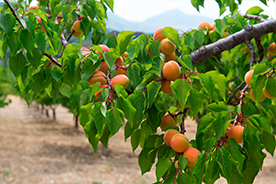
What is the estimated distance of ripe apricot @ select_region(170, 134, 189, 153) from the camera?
0.82 metres

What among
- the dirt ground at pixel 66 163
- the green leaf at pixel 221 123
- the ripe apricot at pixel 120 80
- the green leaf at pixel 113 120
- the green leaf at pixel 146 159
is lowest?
the dirt ground at pixel 66 163

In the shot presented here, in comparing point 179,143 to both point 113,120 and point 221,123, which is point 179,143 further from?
point 113,120

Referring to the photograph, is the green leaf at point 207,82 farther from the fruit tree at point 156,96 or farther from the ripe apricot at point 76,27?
the ripe apricot at point 76,27

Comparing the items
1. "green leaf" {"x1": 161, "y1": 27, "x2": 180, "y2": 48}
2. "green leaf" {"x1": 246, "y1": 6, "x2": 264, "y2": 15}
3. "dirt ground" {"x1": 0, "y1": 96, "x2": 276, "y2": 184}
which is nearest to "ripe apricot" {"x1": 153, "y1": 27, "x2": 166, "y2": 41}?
"green leaf" {"x1": 161, "y1": 27, "x2": 180, "y2": 48}

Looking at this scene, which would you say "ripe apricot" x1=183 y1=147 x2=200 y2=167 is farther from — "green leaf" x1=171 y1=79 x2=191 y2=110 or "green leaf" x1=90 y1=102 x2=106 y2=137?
"green leaf" x1=90 y1=102 x2=106 y2=137

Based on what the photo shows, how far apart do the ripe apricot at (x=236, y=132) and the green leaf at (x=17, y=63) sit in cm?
84

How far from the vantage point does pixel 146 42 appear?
2.75ft

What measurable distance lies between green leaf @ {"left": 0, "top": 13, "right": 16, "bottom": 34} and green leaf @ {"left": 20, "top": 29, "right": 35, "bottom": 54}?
5 centimetres

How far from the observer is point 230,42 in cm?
106

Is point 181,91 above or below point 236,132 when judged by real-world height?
above

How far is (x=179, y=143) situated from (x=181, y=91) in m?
0.23

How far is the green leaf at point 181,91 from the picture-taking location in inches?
26.6

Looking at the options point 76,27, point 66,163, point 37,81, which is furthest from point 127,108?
point 66,163

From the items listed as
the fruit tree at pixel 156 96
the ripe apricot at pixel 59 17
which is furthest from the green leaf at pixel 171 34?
the ripe apricot at pixel 59 17
